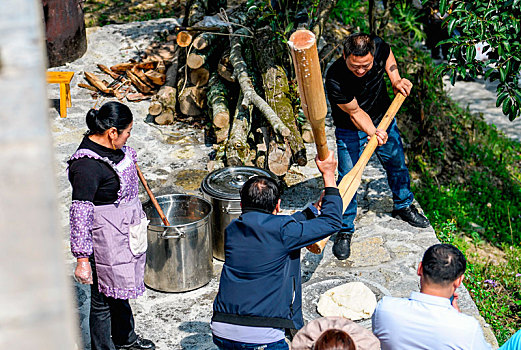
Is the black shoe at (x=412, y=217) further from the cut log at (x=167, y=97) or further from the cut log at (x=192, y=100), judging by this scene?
the cut log at (x=167, y=97)

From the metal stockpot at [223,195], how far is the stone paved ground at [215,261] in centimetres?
28

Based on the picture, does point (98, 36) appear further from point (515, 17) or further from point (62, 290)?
point (62, 290)

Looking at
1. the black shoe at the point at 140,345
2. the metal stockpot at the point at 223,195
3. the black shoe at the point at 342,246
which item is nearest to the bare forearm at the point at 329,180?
the metal stockpot at the point at 223,195

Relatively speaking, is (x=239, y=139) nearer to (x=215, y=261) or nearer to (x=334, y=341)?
(x=215, y=261)

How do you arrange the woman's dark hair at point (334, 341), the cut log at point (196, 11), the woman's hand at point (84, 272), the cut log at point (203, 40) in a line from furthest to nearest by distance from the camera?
the cut log at point (196, 11) < the cut log at point (203, 40) < the woman's hand at point (84, 272) < the woman's dark hair at point (334, 341)

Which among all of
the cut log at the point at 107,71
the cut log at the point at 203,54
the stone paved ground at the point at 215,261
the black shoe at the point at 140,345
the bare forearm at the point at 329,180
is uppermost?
the cut log at the point at 203,54

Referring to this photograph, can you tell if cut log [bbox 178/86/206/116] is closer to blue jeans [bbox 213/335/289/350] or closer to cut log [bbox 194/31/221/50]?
cut log [bbox 194/31/221/50]

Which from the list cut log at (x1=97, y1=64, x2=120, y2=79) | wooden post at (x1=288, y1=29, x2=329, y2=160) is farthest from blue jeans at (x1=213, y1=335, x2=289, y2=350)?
cut log at (x1=97, y1=64, x2=120, y2=79)

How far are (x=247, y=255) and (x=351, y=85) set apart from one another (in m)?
2.46

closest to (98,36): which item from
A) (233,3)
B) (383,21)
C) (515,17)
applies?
(233,3)

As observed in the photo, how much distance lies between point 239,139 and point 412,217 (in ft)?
6.82

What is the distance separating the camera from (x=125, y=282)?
14.1 feet

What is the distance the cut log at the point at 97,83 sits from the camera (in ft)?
29.8

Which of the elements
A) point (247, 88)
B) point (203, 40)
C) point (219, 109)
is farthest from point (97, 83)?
point (247, 88)
